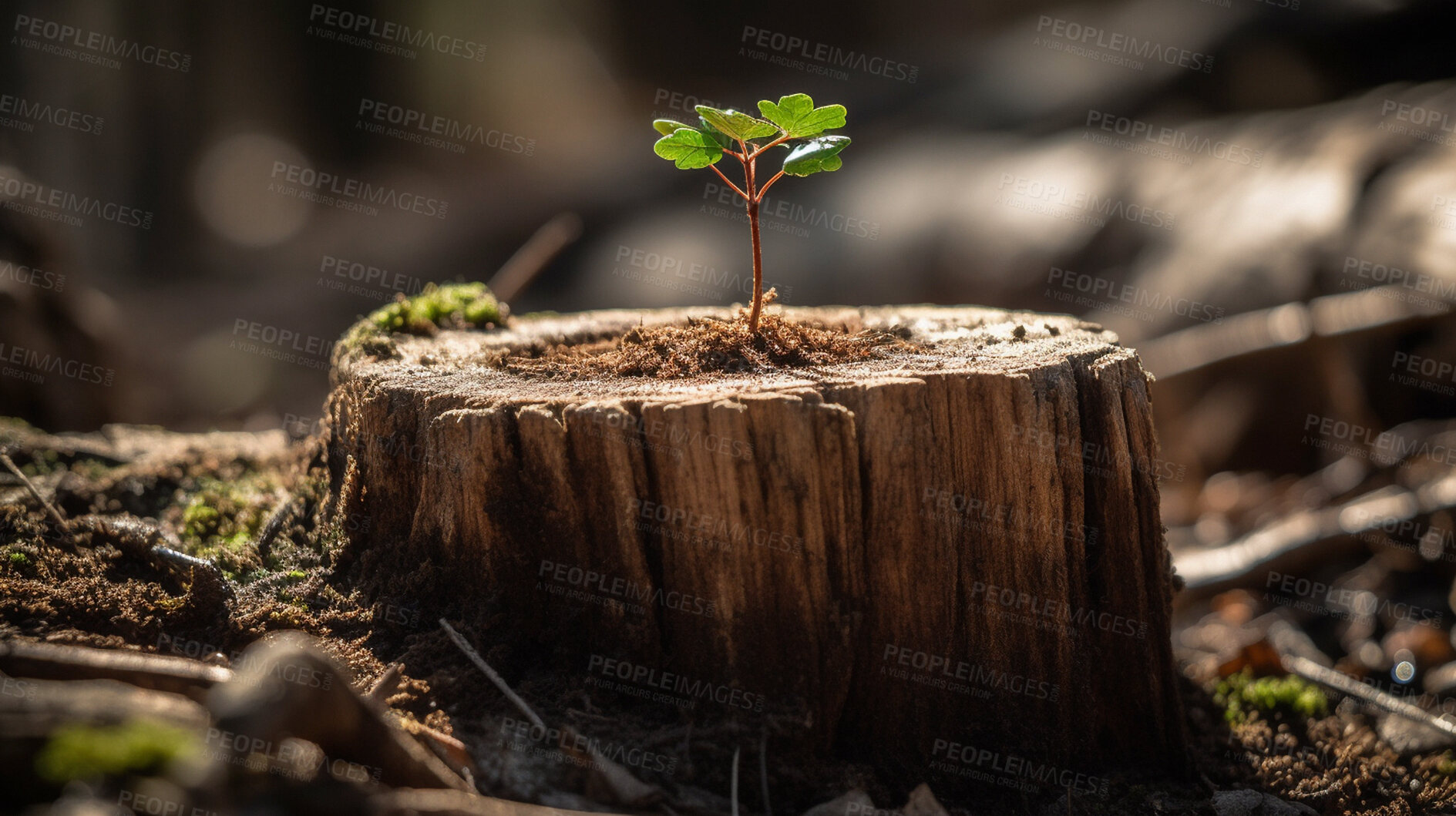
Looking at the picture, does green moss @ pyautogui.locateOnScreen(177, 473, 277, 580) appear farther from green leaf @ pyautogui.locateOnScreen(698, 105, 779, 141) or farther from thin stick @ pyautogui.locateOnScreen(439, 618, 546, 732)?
green leaf @ pyautogui.locateOnScreen(698, 105, 779, 141)

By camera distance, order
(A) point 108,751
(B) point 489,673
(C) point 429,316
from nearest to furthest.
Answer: (A) point 108,751, (B) point 489,673, (C) point 429,316

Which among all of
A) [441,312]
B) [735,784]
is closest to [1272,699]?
[735,784]

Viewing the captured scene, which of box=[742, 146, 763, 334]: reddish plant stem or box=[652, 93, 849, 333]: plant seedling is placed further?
box=[742, 146, 763, 334]: reddish plant stem

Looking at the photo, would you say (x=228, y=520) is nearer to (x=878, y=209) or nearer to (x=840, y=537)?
(x=840, y=537)

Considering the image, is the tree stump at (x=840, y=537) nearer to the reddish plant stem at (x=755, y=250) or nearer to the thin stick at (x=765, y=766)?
the thin stick at (x=765, y=766)

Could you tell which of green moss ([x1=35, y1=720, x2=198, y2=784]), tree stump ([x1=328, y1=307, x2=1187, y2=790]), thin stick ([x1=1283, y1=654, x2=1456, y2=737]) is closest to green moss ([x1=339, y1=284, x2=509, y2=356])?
tree stump ([x1=328, y1=307, x2=1187, y2=790])

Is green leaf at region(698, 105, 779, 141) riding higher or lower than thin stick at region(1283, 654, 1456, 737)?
higher

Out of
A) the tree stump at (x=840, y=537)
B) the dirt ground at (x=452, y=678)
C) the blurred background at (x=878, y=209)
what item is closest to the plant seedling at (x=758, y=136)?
the tree stump at (x=840, y=537)
